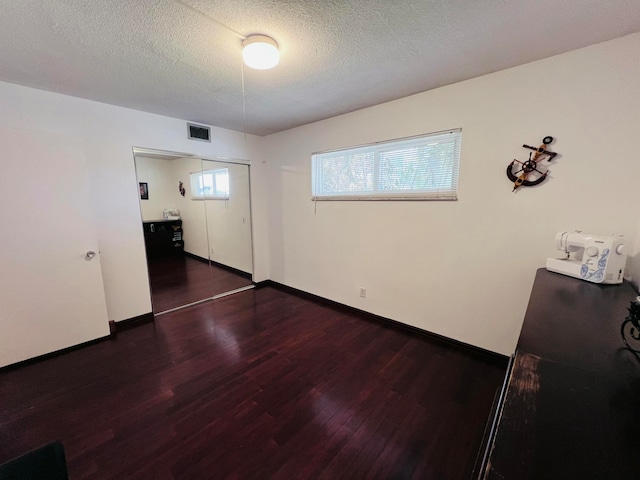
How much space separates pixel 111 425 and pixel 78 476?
0.32 metres

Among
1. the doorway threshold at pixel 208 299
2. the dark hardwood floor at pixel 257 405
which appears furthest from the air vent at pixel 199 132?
the dark hardwood floor at pixel 257 405

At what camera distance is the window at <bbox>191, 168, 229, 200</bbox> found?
3703mm

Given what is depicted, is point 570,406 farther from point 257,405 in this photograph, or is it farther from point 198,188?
point 198,188

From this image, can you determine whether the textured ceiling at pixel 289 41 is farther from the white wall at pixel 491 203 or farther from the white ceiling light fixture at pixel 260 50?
the white wall at pixel 491 203

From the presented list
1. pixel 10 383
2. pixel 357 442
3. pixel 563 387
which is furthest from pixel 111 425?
pixel 563 387

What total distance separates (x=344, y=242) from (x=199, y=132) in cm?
242

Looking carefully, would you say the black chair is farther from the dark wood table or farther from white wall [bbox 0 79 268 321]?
white wall [bbox 0 79 268 321]

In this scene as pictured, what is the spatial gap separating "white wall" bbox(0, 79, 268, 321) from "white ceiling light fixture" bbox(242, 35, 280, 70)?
1.98m

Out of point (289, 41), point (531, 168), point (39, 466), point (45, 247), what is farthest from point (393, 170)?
point (45, 247)

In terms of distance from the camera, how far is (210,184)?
385 cm

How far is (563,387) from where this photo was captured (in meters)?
0.73

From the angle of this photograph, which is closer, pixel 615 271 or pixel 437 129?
pixel 615 271

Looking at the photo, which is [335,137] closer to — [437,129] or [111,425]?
[437,129]

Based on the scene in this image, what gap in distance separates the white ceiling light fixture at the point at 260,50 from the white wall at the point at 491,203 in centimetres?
147
